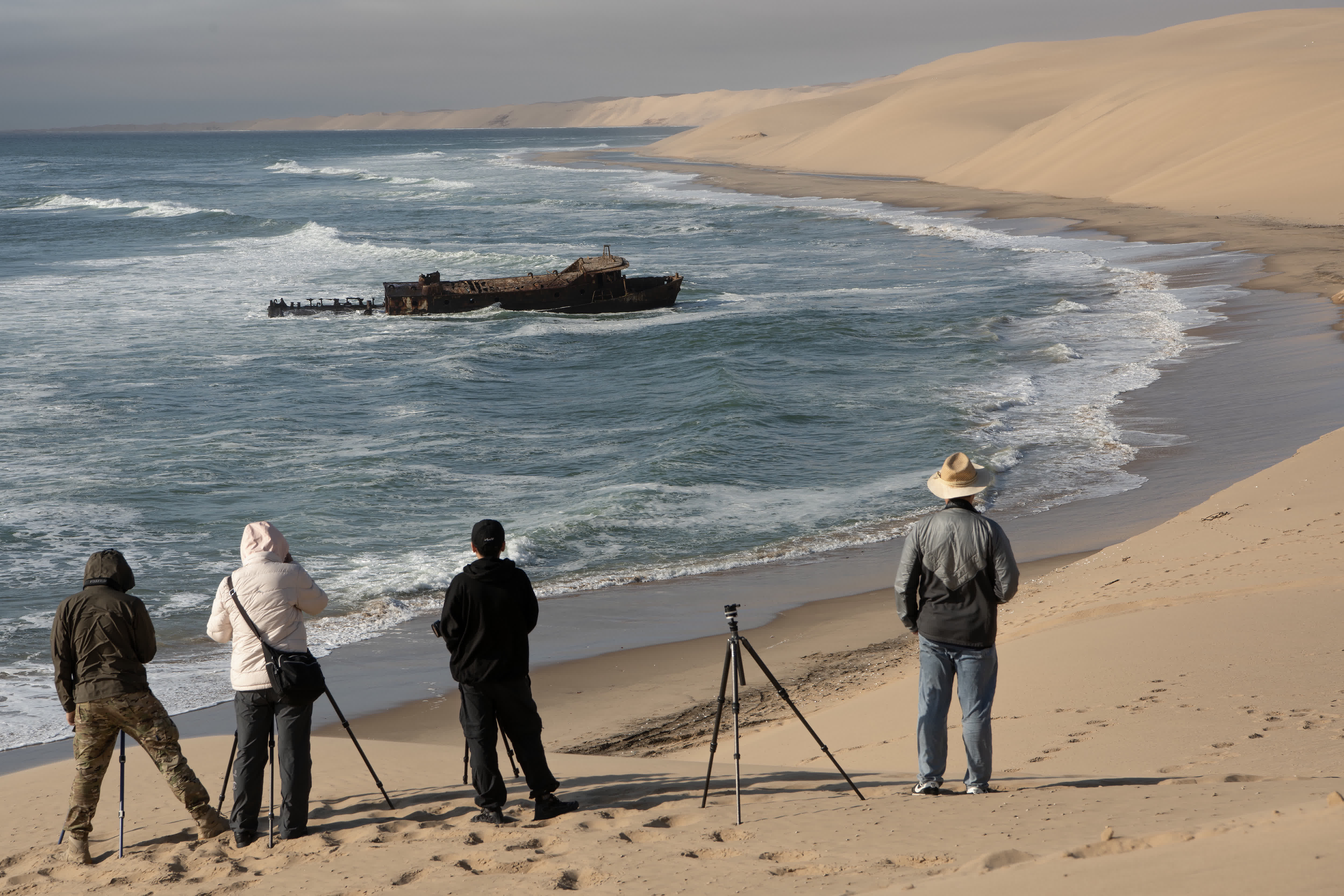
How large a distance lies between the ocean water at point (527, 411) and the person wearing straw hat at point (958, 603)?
7.00 m

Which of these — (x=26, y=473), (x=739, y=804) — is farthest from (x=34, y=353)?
(x=739, y=804)

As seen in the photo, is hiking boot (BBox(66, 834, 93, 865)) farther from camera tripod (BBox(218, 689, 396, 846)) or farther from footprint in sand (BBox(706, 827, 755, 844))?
footprint in sand (BBox(706, 827, 755, 844))

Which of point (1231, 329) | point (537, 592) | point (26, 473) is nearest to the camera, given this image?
point (537, 592)

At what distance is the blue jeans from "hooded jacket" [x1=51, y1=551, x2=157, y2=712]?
3.76m

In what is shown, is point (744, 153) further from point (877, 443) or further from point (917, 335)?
point (877, 443)

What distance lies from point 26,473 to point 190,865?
15.0m

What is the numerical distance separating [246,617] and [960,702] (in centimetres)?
351

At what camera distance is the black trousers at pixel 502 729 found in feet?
18.9

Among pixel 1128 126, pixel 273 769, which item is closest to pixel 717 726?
pixel 273 769

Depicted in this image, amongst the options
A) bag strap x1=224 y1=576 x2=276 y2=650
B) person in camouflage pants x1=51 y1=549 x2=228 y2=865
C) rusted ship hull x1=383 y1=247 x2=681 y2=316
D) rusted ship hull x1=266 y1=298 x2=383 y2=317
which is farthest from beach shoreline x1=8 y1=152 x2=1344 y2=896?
rusted ship hull x1=266 y1=298 x2=383 y2=317

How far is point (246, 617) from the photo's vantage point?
18.3 feet

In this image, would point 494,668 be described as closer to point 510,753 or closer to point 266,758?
point 510,753

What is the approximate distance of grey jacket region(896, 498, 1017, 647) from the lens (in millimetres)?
5402

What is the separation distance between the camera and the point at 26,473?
1822cm
